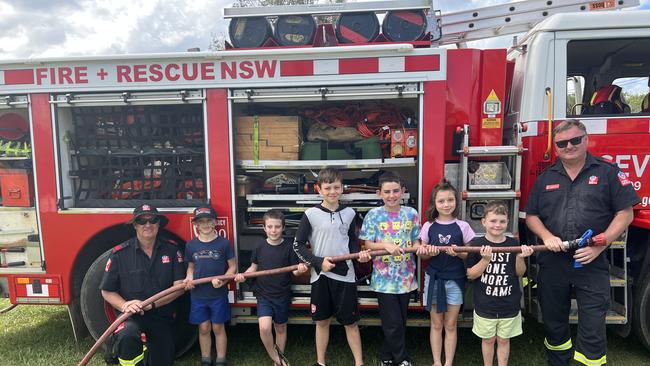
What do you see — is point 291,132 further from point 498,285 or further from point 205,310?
point 498,285

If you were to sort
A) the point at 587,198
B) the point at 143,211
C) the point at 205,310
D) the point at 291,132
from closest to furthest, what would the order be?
the point at 587,198
the point at 143,211
the point at 205,310
the point at 291,132

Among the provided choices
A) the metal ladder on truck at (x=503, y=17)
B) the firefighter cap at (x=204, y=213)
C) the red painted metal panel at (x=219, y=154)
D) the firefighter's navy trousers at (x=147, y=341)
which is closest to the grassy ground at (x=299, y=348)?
the firefighter's navy trousers at (x=147, y=341)

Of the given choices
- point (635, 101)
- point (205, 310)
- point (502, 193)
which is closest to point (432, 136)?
point (502, 193)

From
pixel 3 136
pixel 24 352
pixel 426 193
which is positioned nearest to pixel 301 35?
pixel 426 193

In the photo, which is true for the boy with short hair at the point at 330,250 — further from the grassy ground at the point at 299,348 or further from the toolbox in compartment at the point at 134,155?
the toolbox in compartment at the point at 134,155

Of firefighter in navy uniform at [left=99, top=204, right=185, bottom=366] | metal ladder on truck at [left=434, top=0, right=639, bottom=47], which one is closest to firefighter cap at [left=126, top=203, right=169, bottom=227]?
firefighter in navy uniform at [left=99, top=204, right=185, bottom=366]

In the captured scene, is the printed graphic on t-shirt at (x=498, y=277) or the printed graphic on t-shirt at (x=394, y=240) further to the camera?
the printed graphic on t-shirt at (x=394, y=240)

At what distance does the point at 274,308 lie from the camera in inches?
135

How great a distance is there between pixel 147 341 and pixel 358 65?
2.72 meters

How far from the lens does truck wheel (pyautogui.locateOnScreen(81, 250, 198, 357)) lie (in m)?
3.60

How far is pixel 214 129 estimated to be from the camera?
3.47m

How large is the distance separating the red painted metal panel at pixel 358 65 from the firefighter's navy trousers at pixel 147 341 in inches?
97.9

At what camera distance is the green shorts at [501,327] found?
10.1ft

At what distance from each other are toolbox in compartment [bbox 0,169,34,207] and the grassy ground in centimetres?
139
